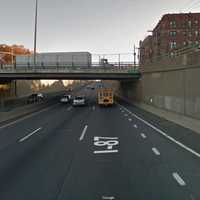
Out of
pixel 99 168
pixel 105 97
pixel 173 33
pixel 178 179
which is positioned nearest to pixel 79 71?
pixel 105 97

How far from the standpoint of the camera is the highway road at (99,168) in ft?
26.1

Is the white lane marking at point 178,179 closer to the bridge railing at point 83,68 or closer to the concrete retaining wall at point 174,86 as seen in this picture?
the concrete retaining wall at point 174,86

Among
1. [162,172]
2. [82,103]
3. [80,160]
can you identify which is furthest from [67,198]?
[82,103]

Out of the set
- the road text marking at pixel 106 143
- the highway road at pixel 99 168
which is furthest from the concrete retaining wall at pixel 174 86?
the road text marking at pixel 106 143

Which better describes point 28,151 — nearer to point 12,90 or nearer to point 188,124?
point 188,124

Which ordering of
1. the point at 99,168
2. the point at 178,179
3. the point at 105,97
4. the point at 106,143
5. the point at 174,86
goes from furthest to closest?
1. the point at 105,97
2. the point at 174,86
3. the point at 106,143
4. the point at 99,168
5. the point at 178,179

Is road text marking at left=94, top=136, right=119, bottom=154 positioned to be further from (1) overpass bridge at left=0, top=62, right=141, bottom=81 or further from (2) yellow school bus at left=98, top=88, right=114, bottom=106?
(1) overpass bridge at left=0, top=62, right=141, bottom=81

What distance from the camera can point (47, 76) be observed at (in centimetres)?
5081

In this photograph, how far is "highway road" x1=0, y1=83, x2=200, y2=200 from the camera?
7969 millimetres

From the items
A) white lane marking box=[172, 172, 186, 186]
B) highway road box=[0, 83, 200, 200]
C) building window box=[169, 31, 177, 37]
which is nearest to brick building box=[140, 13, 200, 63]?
building window box=[169, 31, 177, 37]

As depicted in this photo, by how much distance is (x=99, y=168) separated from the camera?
10.5 meters

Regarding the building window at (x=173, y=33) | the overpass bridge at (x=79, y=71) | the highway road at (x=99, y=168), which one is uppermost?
the building window at (x=173, y=33)

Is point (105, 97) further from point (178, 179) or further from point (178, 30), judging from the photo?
point (178, 30)

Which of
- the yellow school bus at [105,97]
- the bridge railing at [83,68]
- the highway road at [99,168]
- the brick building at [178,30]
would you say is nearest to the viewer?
the highway road at [99,168]
